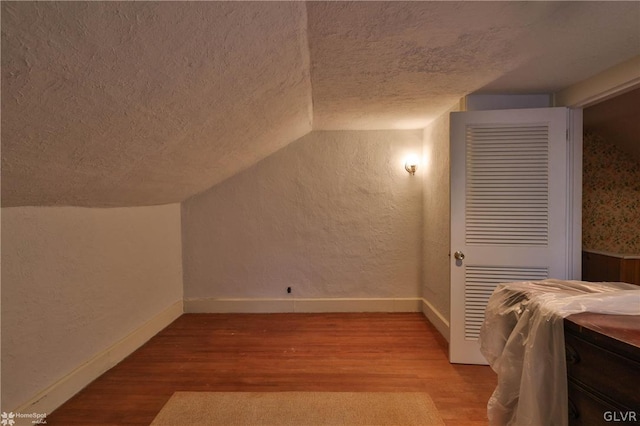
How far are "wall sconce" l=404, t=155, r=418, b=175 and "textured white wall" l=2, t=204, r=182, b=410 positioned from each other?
271 centimetres

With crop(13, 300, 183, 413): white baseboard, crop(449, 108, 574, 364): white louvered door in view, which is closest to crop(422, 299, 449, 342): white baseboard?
crop(449, 108, 574, 364): white louvered door

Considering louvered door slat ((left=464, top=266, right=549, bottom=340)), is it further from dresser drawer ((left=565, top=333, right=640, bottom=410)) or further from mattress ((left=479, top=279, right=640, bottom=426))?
dresser drawer ((left=565, top=333, right=640, bottom=410))

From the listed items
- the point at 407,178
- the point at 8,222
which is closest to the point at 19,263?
the point at 8,222

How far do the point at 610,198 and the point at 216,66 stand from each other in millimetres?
4113

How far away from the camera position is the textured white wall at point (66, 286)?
1.56m

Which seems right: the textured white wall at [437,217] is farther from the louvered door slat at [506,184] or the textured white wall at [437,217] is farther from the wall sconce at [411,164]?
the louvered door slat at [506,184]

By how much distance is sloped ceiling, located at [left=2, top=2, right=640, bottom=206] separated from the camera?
0.94m

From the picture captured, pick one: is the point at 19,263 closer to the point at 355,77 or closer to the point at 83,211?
the point at 83,211

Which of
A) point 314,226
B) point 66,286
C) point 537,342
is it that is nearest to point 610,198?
point 537,342

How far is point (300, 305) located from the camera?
3291 millimetres

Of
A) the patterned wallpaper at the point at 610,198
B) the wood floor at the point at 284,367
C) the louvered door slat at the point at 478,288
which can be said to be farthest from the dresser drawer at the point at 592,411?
the patterned wallpaper at the point at 610,198

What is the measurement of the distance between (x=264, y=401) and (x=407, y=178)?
99.6 inches

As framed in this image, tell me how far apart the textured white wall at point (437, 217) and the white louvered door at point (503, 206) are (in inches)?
11.8

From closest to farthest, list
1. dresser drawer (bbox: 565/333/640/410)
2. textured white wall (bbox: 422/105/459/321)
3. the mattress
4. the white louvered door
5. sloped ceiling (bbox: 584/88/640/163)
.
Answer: dresser drawer (bbox: 565/333/640/410) < the mattress < the white louvered door < sloped ceiling (bbox: 584/88/640/163) < textured white wall (bbox: 422/105/459/321)
